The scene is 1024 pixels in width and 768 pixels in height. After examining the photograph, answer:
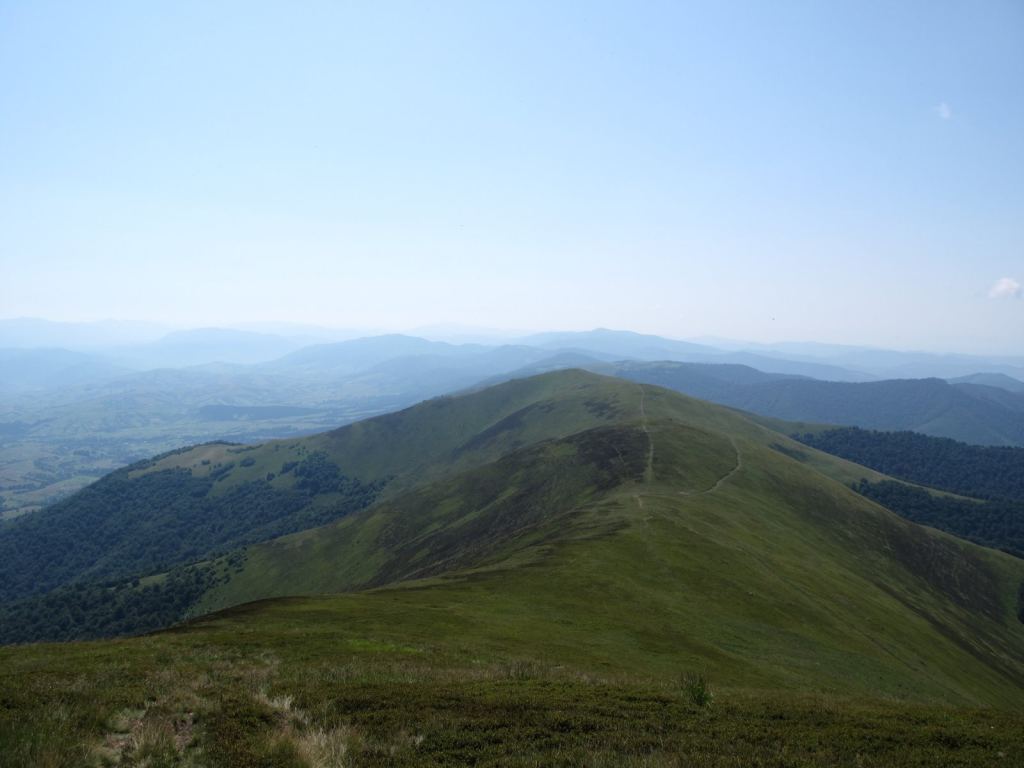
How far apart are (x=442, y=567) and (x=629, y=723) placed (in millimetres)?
75915

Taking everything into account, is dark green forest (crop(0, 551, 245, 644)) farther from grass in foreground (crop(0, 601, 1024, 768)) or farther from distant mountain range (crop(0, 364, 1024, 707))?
grass in foreground (crop(0, 601, 1024, 768))

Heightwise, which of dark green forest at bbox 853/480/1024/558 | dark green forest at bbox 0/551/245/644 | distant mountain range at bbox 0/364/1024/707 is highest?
distant mountain range at bbox 0/364/1024/707

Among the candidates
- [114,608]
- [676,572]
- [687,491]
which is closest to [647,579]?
[676,572]

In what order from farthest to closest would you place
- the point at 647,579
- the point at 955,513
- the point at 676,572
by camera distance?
the point at 955,513
the point at 676,572
the point at 647,579

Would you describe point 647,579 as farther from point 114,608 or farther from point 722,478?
point 114,608

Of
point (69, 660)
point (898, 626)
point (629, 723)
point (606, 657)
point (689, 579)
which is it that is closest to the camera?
point (629, 723)

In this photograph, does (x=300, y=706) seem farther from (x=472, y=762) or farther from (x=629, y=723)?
(x=629, y=723)

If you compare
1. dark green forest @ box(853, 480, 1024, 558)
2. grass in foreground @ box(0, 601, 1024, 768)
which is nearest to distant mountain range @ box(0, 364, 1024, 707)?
grass in foreground @ box(0, 601, 1024, 768)


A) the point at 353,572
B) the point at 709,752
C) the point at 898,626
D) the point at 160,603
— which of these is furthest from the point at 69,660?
the point at 160,603

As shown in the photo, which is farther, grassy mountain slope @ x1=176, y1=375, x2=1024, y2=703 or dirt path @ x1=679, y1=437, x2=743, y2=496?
dirt path @ x1=679, y1=437, x2=743, y2=496

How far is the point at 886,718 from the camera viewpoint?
59.3 feet

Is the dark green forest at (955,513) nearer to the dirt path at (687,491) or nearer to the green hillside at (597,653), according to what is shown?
the green hillside at (597,653)

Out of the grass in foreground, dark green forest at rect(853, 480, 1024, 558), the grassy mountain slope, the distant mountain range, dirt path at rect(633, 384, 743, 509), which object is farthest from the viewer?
dark green forest at rect(853, 480, 1024, 558)

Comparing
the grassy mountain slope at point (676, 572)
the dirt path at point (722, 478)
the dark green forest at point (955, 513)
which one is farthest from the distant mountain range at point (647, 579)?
the dark green forest at point (955, 513)
